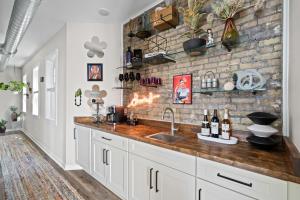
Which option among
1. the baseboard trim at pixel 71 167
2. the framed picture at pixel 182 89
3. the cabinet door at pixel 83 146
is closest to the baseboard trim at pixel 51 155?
the baseboard trim at pixel 71 167

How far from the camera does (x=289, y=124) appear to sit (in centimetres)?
153

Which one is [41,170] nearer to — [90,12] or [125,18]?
[90,12]

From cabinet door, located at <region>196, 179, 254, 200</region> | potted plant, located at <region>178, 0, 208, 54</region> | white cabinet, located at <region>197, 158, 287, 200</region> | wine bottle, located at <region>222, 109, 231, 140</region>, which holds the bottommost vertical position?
cabinet door, located at <region>196, 179, 254, 200</region>

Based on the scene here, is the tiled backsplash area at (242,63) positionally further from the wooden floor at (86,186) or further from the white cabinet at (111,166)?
the wooden floor at (86,186)

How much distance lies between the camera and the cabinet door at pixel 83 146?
2.97 metres

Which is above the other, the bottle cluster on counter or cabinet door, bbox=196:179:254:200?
the bottle cluster on counter

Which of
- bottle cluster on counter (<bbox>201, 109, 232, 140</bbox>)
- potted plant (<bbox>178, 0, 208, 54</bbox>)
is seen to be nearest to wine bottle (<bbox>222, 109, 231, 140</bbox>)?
bottle cluster on counter (<bbox>201, 109, 232, 140</bbox>)

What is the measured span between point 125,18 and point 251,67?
7.96ft

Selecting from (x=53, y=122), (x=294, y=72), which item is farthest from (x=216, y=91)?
(x=53, y=122)

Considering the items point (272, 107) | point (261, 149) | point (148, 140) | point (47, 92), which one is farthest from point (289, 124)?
point (47, 92)

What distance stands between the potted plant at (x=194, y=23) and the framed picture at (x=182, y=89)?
360mm

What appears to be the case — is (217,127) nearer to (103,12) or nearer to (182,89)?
(182,89)

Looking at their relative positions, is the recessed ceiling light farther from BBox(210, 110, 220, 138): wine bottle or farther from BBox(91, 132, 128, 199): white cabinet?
BBox(210, 110, 220, 138): wine bottle

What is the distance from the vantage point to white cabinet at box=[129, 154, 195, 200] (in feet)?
5.05
